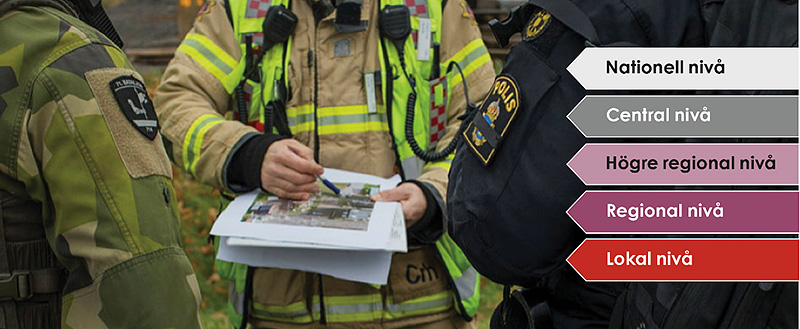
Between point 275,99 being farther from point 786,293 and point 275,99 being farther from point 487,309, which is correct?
point 487,309

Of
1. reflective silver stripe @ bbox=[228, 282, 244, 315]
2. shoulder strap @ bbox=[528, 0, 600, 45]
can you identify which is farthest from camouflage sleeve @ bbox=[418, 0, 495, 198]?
shoulder strap @ bbox=[528, 0, 600, 45]

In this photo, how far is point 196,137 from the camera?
95.7 inches

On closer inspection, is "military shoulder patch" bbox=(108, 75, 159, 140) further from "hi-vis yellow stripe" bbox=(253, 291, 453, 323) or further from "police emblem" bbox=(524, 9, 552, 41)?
"hi-vis yellow stripe" bbox=(253, 291, 453, 323)

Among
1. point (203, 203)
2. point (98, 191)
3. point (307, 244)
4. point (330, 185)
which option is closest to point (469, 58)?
point (330, 185)

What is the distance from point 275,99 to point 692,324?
1.47 m

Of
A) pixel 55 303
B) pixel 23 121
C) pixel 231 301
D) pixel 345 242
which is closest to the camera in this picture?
pixel 23 121

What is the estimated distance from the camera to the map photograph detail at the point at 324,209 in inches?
88.2

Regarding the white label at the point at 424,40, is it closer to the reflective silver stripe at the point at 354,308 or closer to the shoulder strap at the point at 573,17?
the reflective silver stripe at the point at 354,308

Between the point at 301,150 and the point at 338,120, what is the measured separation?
187 mm

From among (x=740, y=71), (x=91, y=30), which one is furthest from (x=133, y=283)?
(x=740, y=71)

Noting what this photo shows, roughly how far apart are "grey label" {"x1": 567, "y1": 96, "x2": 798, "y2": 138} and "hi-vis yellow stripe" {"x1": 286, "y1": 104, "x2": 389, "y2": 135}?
1.10 meters

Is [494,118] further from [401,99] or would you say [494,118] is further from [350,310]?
[350,310]

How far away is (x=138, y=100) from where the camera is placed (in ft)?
5.08

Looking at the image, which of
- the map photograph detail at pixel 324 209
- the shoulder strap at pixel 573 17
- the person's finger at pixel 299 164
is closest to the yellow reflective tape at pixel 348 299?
the map photograph detail at pixel 324 209
